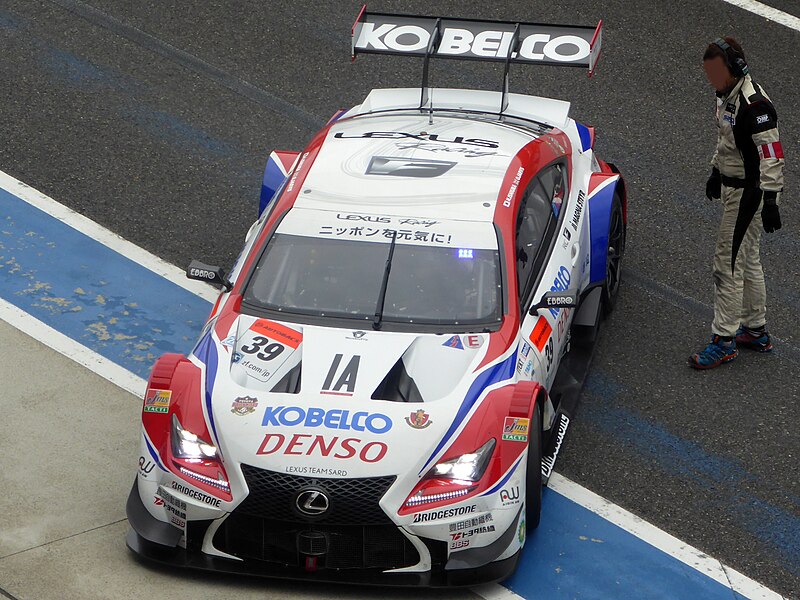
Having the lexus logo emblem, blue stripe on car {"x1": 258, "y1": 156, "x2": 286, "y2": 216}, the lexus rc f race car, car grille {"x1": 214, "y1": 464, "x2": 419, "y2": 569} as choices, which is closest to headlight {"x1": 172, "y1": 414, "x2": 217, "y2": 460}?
the lexus rc f race car

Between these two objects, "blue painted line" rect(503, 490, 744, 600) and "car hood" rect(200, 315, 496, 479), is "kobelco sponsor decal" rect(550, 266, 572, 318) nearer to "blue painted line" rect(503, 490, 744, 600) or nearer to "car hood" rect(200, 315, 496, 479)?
"car hood" rect(200, 315, 496, 479)

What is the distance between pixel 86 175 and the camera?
33.4 ft

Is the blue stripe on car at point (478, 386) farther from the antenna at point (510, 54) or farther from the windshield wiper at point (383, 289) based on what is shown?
the antenna at point (510, 54)

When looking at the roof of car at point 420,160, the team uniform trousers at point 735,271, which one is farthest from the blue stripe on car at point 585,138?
the team uniform trousers at point 735,271

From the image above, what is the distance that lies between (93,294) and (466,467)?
374 centimetres

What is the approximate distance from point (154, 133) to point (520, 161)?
158 inches

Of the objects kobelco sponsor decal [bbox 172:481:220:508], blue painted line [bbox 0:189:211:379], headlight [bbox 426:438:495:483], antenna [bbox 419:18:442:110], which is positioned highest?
antenna [bbox 419:18:442:110]

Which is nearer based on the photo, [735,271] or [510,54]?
[735,271]

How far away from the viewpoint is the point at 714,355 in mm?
8289

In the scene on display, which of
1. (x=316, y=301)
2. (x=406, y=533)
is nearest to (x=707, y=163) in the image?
(x=316, y=301)

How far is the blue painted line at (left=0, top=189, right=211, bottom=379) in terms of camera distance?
27.3 ft

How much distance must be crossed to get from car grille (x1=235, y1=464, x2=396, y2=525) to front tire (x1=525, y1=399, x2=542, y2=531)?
0.85 m

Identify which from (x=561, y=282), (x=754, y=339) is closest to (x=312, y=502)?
(x=561, y=282)

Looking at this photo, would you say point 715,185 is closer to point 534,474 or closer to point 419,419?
point 534,474
